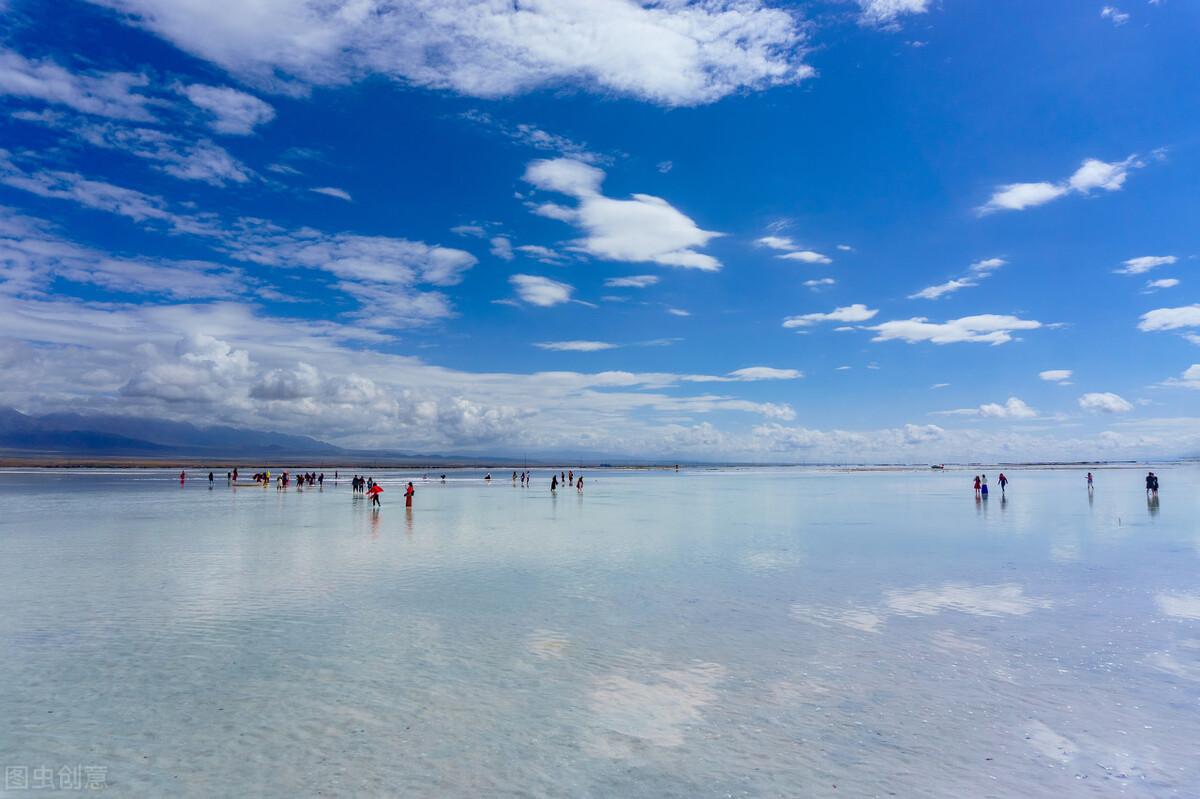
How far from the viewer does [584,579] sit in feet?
57.7

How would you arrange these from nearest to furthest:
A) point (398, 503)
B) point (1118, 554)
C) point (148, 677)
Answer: point (148, 677), point (1118, 554), point (398, 503)

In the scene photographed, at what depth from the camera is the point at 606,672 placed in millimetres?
10109

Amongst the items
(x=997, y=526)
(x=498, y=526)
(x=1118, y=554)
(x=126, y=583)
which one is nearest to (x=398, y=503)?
(x=498, y=526)

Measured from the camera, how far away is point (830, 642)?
11.6 meters

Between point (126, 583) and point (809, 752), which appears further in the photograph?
point (126, 583)

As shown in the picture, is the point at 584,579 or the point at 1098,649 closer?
the point at 1098,649

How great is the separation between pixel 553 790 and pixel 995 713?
6153mm

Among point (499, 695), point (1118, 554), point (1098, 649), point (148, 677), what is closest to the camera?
point (499, 695)

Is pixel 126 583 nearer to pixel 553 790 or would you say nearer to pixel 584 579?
pixel 584 579

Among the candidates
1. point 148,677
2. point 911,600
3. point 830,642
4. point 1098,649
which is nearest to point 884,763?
point 830,642

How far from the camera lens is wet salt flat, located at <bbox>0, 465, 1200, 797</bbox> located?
7051 mm

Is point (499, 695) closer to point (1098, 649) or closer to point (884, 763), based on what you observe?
point (884, 763)

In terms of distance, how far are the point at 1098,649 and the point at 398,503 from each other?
1754 inches

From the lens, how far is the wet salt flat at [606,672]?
7.05 metres
